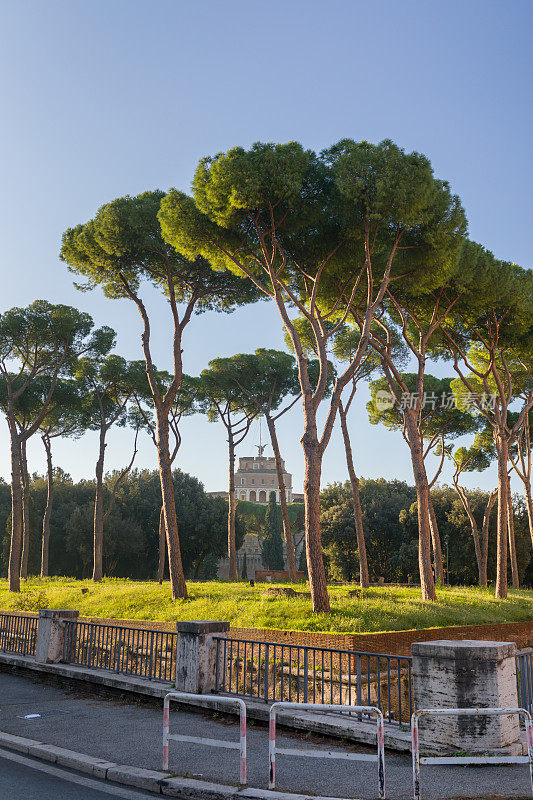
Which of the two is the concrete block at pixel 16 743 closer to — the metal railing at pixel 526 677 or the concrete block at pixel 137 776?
the concrete block at pixel 137 776

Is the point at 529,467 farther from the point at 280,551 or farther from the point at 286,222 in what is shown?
the point at 280,551

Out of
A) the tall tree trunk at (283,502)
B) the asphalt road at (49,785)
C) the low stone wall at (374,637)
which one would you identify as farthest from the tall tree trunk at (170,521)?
the asphalt road at (49,785)

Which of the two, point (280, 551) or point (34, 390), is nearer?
point (34, 390)

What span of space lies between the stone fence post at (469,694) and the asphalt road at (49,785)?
9.26 feet

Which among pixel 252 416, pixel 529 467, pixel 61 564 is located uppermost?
pixel 252 416

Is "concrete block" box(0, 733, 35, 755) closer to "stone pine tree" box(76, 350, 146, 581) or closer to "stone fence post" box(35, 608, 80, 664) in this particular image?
"stone fence post" box(35, 608, 80, 664)

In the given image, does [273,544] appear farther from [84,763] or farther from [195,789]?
[195,789]

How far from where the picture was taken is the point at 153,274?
19531 millimetres

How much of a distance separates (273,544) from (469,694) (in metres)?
46.5

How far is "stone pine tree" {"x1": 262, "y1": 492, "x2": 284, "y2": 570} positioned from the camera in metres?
51.1

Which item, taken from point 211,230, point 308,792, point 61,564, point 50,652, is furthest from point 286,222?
point 61,564

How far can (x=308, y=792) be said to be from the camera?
212 inches

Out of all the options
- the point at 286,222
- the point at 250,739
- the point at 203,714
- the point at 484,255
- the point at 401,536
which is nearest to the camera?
the point at 250,739

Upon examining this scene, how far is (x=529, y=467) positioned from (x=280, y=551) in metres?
26.0
